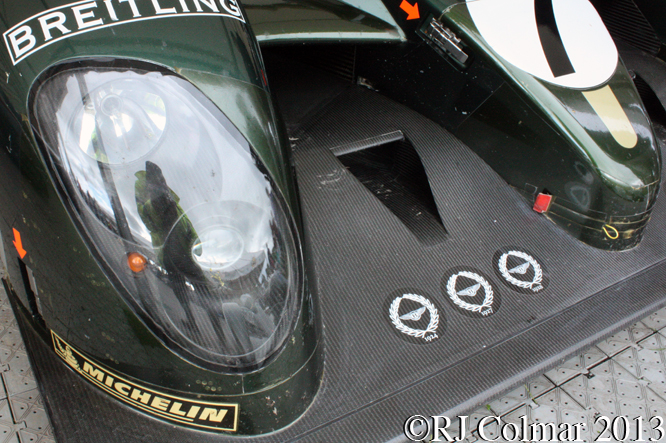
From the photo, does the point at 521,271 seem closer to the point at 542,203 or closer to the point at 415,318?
the point at 542,203

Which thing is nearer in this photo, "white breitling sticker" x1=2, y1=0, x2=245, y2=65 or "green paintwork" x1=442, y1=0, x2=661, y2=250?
"white breitling sticker" x1=2, y1=0, x2=245, y2=65

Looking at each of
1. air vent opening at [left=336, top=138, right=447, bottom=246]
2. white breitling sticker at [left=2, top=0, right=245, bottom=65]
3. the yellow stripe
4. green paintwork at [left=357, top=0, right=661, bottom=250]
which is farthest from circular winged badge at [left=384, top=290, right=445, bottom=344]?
white breitling sticker at [left=2, top=0, right=245, bottom=65]

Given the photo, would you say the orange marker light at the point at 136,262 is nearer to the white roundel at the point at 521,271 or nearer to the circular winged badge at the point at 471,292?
the circular winged badge at the point at 471,292

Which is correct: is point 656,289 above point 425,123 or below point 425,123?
below

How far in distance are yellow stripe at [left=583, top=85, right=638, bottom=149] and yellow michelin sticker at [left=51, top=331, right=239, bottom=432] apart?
1512 millimetres

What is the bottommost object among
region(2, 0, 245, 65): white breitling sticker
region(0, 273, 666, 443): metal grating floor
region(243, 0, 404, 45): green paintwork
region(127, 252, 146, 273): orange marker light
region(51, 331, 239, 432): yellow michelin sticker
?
region(0, 273, 666, 443): metal grating floor

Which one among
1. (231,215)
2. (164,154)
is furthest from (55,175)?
(231,215)

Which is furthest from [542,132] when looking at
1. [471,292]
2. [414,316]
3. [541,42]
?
[414,316]

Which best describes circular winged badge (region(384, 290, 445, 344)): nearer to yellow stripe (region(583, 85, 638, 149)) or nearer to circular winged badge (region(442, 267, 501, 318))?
circular winged badge (region(442, 267, 501, 318))

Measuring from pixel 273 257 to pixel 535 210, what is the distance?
3.69 ft

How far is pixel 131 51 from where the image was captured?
1.25 m

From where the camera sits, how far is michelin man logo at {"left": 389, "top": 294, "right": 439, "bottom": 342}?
1.60 meters

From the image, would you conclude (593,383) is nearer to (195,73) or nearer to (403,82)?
(403,82)

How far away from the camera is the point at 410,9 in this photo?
6.79 feet
